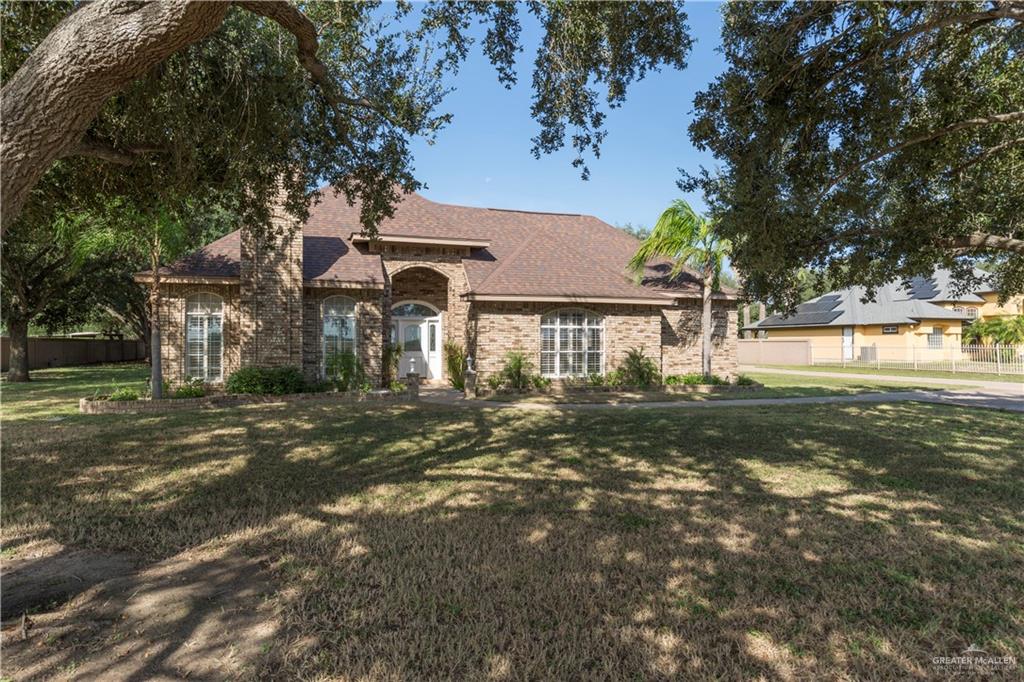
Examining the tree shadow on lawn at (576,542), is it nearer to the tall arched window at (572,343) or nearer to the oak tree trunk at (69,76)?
the oak tree trunk at (69,76)

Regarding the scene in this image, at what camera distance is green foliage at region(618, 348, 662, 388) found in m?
18.8

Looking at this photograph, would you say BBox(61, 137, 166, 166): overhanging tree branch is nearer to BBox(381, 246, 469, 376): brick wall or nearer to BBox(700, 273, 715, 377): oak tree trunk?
BBox(381, 246, 469, 376): brick wall

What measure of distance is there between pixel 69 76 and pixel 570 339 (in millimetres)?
16111

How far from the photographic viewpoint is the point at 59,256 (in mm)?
24516

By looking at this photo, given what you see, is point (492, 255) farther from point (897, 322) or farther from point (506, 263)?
point (897, 322)

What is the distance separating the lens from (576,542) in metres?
4.89

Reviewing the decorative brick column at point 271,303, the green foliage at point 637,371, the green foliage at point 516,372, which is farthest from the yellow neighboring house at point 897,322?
the decorative brick column at point 271,303

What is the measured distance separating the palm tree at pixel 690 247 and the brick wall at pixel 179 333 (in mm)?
14342

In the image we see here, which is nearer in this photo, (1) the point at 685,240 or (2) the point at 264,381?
(2) the point at 264,381

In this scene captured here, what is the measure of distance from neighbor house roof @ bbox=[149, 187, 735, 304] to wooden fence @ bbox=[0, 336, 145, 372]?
74.2ft

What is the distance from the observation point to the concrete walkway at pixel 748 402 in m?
14.5

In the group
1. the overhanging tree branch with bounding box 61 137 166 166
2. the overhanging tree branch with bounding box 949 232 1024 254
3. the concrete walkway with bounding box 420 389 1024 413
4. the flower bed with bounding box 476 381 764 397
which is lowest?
the concrete walkway with bounding box 420 389 1024 413

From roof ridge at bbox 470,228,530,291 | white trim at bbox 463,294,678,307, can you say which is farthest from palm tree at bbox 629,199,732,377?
roof ridge at bbox 470,228,530,291

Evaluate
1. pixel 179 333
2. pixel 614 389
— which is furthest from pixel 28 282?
pixel 614 389
